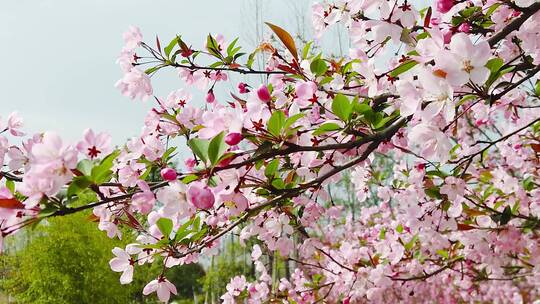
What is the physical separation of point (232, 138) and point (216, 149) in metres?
0.04

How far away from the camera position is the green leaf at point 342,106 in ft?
3.66

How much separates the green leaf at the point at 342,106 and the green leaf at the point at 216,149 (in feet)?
1.12

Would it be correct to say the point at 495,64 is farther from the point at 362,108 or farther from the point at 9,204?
the point at 9,204

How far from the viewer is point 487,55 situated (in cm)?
95

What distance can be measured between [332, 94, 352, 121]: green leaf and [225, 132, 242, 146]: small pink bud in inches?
12.2

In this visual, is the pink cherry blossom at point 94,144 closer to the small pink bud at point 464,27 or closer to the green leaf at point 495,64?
the green leaf at point 495,64

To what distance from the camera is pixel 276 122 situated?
102cm

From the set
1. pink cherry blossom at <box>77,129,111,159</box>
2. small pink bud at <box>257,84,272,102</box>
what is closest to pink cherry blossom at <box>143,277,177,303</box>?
pink cherry blossom at <box>77,129,111,159</box>

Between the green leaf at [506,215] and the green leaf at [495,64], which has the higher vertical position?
the green leaf at [506,215]

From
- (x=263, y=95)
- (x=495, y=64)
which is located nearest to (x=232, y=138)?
(x=263, y=95)

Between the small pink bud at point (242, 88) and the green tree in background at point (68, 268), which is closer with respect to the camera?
the small pink bud at point (242, 88)

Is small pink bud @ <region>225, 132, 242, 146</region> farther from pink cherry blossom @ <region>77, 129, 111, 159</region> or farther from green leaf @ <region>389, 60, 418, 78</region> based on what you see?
green leaf @ <region>389, 60, 418, 78</region>

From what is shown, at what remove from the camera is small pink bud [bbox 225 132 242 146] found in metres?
0.90

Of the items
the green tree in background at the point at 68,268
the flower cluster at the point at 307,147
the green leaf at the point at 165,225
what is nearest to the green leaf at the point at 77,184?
the flower cluster at the point at 307,147
